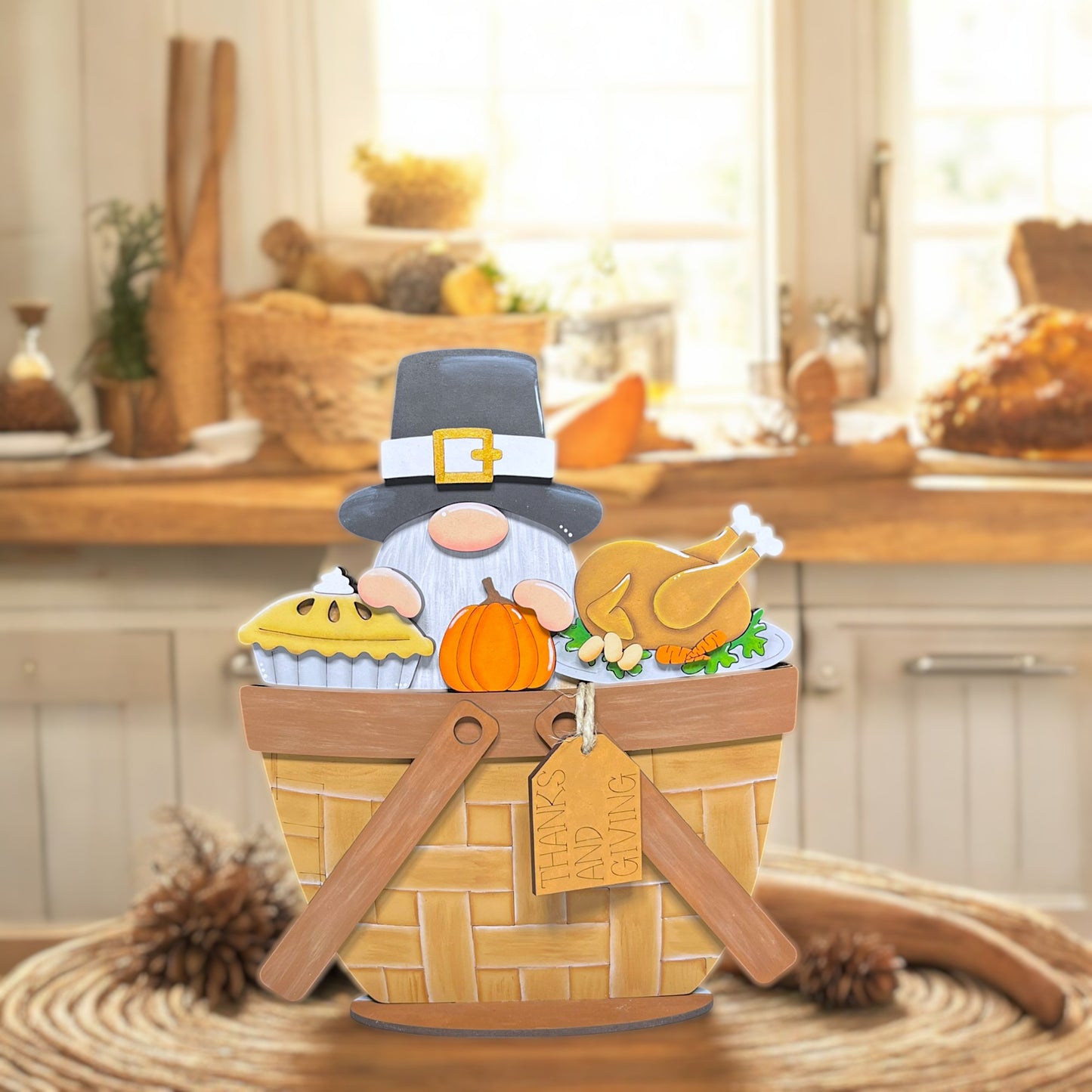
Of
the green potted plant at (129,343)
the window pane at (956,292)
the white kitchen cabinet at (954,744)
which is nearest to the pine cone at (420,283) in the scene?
the green potted plant at (129,343)

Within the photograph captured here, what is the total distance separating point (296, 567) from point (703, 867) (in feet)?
4.30

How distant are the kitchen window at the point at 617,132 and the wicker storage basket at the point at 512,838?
156 cm

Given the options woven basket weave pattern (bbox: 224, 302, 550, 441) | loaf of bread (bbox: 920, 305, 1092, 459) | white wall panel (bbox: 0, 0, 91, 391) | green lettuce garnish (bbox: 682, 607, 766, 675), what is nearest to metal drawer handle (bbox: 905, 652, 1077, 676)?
loaf of bread (bbox: 920, 305, 1092, 459)

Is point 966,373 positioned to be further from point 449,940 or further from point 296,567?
point 449,940

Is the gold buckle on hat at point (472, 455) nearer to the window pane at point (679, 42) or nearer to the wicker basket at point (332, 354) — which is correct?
the wicker basket at point (332, 354)

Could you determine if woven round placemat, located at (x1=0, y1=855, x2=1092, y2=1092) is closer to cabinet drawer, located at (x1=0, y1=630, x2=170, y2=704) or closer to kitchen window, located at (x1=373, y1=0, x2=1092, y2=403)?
cabinet drawer, located at (x1=0, y1=630, x2=170, y2=704)

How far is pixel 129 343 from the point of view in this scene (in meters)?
1.98

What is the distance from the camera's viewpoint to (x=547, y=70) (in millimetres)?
2100

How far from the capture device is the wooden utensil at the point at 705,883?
0.57m

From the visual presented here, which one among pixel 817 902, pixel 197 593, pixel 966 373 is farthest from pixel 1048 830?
pixel 197 593

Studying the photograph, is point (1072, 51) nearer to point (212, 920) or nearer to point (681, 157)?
point (681, 157)

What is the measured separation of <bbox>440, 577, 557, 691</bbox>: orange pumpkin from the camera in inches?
22.6

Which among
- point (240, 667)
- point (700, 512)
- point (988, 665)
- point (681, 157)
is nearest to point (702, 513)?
point (700, 512)

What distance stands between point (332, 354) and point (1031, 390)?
3.29 ft
